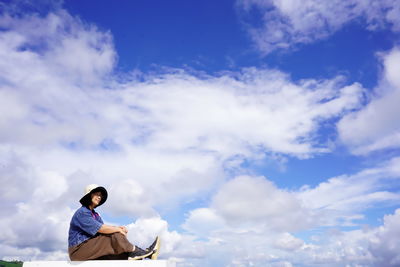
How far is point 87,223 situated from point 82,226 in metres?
0.17

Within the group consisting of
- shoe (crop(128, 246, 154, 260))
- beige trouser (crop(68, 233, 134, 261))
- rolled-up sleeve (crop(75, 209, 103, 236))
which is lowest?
shoe (crop(128, 246, 154, 260))

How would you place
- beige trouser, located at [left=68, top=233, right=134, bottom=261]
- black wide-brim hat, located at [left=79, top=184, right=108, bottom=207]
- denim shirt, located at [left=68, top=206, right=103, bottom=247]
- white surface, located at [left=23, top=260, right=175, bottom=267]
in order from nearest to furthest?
white surface, located at [left=23, top=260, right=175, bottom=267], beige trouser, located at [left=68, top=233, right=134, bottom=261], denim shirt, located at [left=68, top=206, right=103, bottom=247], black wide-brim hat, located at [left=79, top=184, right=108, bottom=207]

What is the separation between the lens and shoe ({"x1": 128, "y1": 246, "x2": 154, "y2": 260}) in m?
7.48

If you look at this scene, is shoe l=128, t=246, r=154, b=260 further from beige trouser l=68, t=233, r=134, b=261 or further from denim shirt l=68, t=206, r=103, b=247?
denim shirt l=68, t=206, r=103, b=247

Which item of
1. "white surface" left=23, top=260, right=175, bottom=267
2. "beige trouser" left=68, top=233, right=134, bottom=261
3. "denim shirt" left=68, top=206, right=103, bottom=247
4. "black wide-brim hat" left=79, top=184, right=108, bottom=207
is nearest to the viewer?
"white surface" left=23, top=260, right=175, bottom=267

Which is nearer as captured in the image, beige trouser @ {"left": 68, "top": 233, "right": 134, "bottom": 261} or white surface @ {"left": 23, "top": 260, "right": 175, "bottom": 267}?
white surface @ {"left": 23, "top": 260, "right": 175, "bottom": 267}

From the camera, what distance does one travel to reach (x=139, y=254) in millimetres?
7555

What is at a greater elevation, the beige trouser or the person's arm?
the person's arm

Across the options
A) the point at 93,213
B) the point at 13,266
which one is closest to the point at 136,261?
the point at 93,213

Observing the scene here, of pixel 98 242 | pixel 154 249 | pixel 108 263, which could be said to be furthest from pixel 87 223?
pixel 154 249

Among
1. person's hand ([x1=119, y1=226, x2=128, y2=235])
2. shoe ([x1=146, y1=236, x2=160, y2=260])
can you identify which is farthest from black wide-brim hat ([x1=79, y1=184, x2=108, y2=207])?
shoe ([x1=146, y1=236, x2=160, y2=260])

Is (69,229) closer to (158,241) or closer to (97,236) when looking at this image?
(97,236)

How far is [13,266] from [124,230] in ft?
766

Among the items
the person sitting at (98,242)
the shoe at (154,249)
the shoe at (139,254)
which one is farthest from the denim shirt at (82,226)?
the shoe at (154,249)
